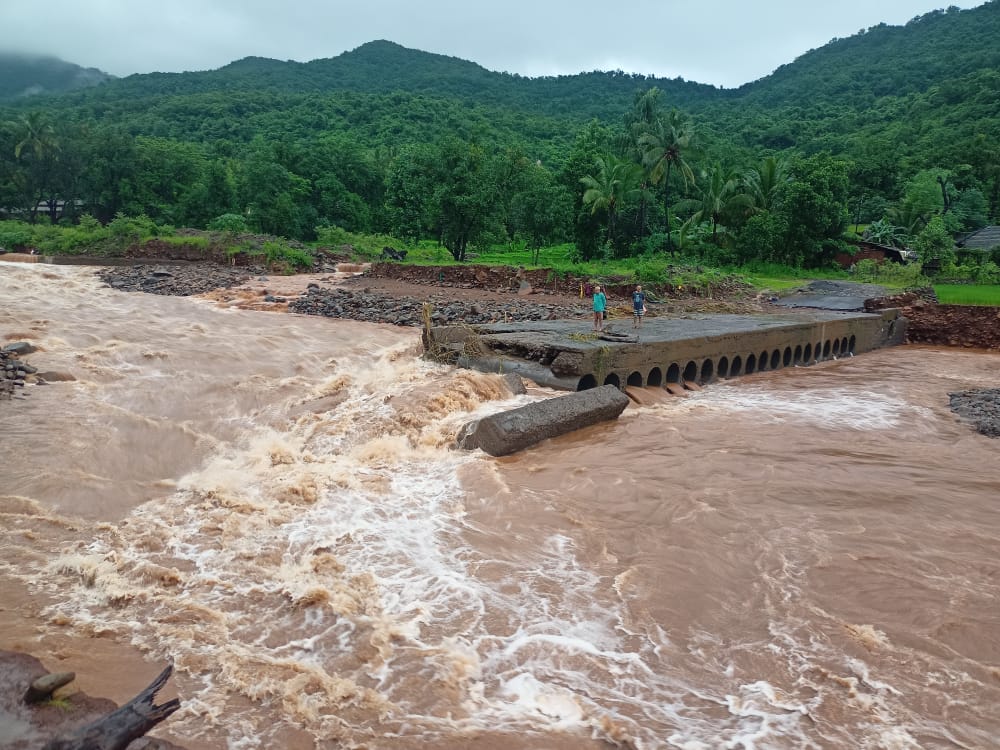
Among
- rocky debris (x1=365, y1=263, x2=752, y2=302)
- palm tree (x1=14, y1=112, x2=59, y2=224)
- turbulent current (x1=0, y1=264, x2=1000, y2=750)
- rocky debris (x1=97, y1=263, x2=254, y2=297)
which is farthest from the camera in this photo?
palm tree (x1=14, y1=112, x2=59, y2=224)

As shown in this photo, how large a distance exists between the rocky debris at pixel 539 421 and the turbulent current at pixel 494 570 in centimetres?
31

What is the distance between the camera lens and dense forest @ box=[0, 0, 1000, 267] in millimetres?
36938

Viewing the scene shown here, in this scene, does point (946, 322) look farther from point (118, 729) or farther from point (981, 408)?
point (118, 729)

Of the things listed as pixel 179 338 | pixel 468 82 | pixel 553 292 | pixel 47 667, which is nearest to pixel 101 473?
pixel 47 667

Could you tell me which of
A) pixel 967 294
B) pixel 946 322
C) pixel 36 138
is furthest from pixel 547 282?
pixel 36 138

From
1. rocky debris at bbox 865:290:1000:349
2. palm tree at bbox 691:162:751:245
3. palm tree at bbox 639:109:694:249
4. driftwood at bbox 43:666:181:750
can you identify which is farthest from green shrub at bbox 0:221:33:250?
driftwood at bbox 43:666:181:750

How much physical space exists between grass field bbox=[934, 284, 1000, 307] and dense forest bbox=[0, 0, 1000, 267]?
411cm

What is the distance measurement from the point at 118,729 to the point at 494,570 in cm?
407

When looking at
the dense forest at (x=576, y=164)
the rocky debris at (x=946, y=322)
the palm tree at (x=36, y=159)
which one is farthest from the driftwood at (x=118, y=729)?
the palm tree at (x=36, y=159)

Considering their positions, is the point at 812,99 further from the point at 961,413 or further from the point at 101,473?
the point at 101,473

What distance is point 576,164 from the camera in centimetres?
3931

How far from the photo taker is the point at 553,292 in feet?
92.7

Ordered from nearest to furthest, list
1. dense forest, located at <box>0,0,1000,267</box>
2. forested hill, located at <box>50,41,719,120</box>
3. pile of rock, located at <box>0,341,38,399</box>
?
pile of rock, located at <box>0,341,38,399</box> → dense forest, located at <box>0,0,1000,267</box> → forested hill, located at <box>50,41,719,120</box>

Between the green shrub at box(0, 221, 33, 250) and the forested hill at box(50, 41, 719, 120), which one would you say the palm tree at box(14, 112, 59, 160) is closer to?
the green shrub at box(0, 221, 33, 250)
